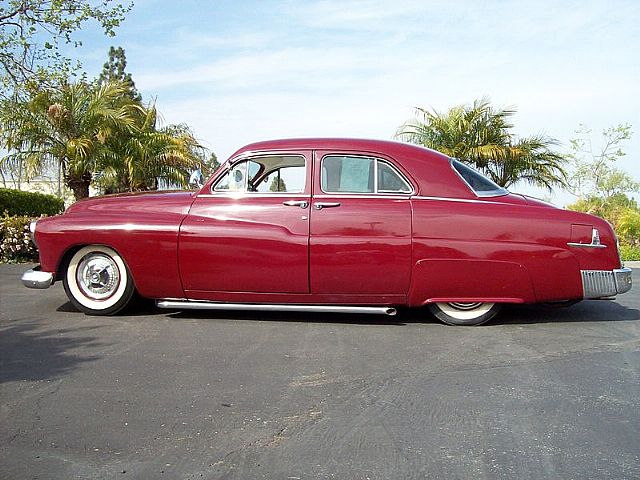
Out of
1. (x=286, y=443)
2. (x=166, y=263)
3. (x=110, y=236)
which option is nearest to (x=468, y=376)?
(x=286, y=443)

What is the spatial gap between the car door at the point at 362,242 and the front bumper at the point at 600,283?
145cm

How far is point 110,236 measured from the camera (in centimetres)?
560

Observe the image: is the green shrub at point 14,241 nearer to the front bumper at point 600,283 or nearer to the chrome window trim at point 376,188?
the chrome window trim at point 376,188

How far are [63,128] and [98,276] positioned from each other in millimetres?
11255

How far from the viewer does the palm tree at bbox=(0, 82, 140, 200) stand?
1560cm

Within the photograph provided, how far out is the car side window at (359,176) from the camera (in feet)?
18.0

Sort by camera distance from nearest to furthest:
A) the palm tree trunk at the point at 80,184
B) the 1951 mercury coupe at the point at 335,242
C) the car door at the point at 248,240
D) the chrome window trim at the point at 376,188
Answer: the 1951 mercury coupe at the point at 335,242
the car door at the point at 248,240
the chrome window trim at the point at 376,188
the palm tree trunk at the point at 80,184

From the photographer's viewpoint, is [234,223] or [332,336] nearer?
[332,336]

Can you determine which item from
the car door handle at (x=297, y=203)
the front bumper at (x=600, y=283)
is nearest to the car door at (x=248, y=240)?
the car door handle at (x=297, y=203)

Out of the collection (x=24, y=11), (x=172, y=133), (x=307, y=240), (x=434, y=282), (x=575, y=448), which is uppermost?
(x=24, y=11)

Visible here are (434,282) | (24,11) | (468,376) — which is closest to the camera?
(468,376)

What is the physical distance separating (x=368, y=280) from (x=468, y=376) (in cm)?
151

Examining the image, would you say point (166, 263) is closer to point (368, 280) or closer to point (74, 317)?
point (74, 317)

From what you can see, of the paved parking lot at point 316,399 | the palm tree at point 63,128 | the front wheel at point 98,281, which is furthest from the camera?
the palm tree at point 63,128
